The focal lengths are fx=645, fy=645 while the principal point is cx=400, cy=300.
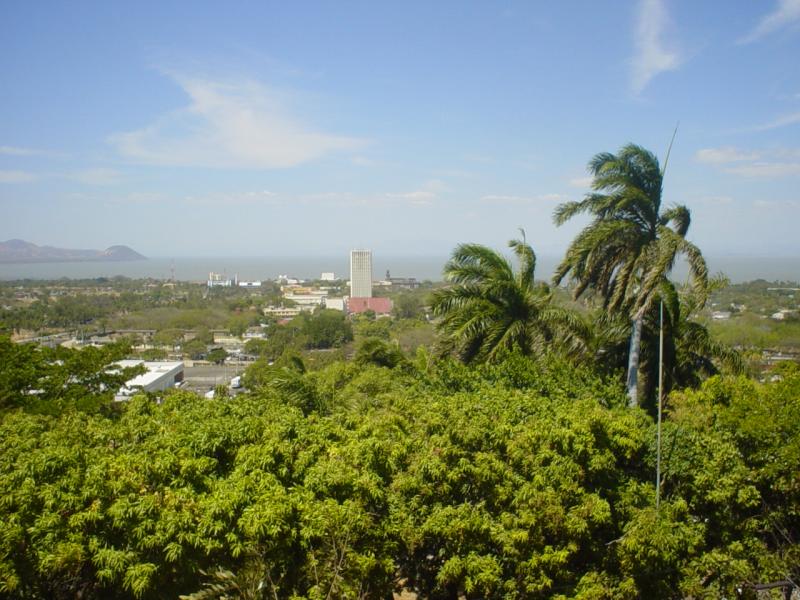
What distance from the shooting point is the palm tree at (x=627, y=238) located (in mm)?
10898

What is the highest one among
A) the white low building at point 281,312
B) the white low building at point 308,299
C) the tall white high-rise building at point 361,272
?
the tall white high-rise building at point 361,272

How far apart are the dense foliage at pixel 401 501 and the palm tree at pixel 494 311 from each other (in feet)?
9.66

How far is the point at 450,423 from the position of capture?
24.1ft

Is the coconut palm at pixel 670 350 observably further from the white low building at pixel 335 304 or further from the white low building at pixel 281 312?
the white low building at pixel 335 304

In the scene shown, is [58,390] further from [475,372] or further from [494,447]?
[494,447]

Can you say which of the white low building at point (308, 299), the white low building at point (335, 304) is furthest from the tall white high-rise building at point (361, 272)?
the white low building at point (335, 304)

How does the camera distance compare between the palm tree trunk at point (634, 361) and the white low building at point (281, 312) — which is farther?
the white low building at point (281, 312)

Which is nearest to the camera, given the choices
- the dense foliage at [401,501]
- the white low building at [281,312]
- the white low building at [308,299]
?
the dense foliage at [401,501]

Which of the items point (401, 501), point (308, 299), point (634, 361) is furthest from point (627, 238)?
point (308, 299)

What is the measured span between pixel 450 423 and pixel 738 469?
363 cm

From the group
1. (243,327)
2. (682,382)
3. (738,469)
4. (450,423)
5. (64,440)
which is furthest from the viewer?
(243,327)

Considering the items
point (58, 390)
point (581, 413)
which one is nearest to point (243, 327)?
point (58, 390)

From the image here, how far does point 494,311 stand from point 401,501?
630 cm

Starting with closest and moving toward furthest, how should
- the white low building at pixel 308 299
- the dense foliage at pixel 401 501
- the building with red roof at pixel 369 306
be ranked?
1. the dense foliage at pixel 401 501
2. the building with red roof at pixel 369 306
3. the white low building at pixel 308 299
